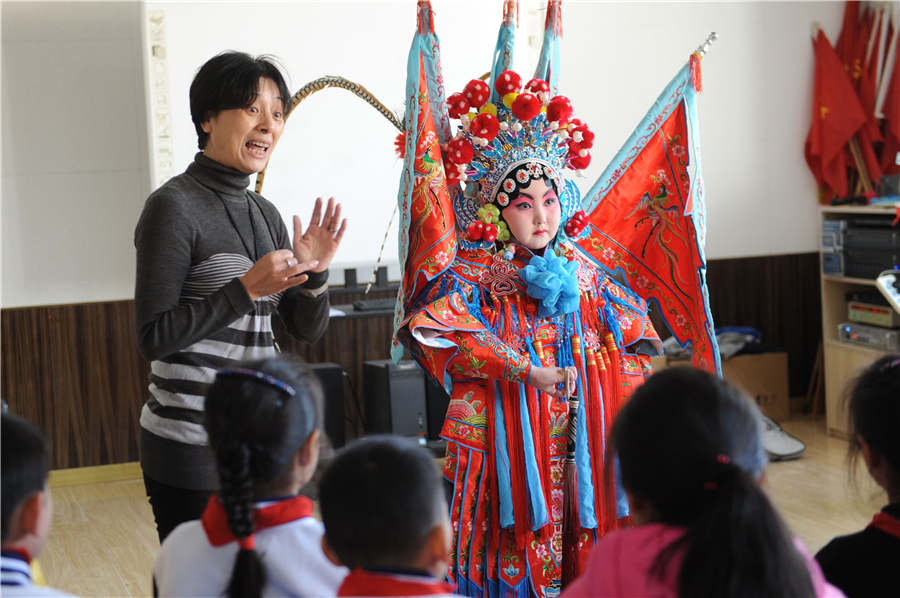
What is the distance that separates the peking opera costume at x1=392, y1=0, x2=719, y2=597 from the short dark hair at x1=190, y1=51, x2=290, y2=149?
50 cm

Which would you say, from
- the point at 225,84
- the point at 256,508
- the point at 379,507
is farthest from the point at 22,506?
the point at 225,84

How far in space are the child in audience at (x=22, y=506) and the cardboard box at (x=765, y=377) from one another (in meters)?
4.18

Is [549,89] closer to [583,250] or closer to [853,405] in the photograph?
[583,250]

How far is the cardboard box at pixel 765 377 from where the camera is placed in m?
5.07

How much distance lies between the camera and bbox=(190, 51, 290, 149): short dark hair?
1.89 meters

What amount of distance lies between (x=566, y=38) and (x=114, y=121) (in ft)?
7.21

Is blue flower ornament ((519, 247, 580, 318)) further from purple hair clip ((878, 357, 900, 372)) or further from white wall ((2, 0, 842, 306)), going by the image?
white wall ((2, 0, 842, 306))

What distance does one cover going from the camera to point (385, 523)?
1206mm

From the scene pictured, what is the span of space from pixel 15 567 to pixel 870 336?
4.22 metres

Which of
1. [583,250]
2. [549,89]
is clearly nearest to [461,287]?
[583,250]

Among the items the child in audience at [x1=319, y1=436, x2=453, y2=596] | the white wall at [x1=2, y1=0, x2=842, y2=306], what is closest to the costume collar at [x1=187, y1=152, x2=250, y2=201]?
the child in audience at [x1=319, y1=436, x2=453, y2=596]

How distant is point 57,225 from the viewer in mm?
4477

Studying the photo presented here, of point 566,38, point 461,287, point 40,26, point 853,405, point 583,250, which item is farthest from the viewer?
point 566,38

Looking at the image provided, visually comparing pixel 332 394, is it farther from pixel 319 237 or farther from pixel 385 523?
pixel 385 523
